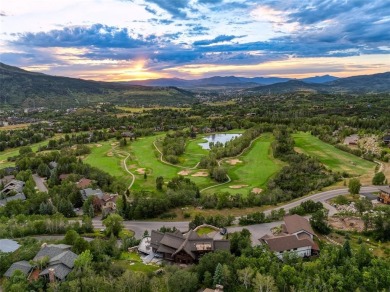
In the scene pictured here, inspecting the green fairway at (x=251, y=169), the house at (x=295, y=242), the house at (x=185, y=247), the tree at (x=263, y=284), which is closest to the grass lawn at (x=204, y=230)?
the house at (x=185, y=247)

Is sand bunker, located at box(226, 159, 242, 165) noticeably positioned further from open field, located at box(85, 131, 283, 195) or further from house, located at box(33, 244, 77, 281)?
house, located at box(33, 244, 77, 281)

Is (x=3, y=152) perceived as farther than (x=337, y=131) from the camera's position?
No

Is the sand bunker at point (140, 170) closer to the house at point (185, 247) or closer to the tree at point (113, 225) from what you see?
the tree at point (113, 225)

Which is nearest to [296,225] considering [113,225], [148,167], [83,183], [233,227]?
[233,227]

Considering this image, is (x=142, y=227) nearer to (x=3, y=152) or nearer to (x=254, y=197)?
(x=254, y=197)

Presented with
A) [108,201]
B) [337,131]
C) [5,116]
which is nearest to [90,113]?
[5,116]

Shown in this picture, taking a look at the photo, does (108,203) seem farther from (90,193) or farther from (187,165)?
(187,165)
